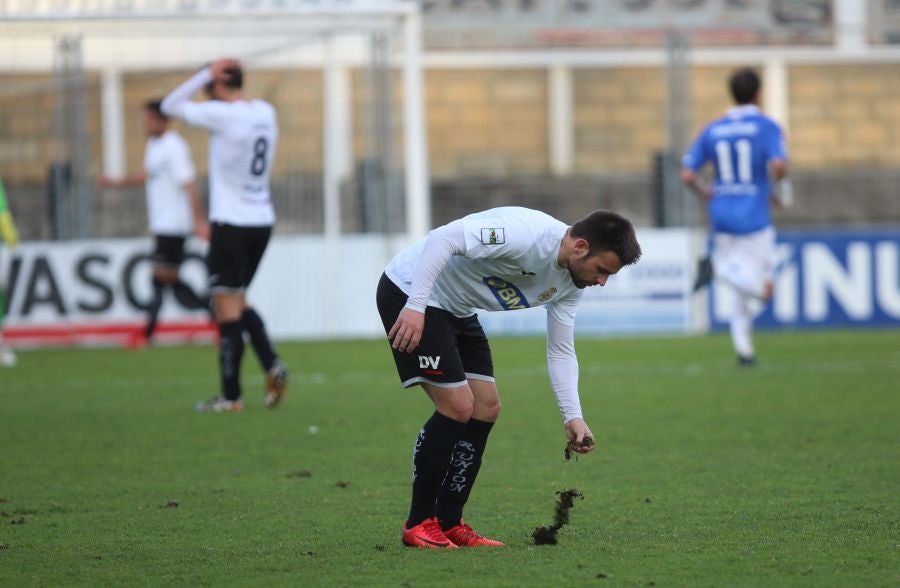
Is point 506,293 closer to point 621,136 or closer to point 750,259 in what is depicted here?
point 750,259

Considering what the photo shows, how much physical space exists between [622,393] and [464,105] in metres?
15.1

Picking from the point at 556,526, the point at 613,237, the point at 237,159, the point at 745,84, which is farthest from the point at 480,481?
the point at 745,84

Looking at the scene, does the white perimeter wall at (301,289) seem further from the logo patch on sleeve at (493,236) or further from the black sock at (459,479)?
the logo patch on sleeve at (493,236)

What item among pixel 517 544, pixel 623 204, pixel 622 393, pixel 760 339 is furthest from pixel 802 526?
pixel 623 204

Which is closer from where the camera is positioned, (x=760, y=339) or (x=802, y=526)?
(x=802, y=526)

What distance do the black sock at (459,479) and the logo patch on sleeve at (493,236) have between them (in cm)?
80

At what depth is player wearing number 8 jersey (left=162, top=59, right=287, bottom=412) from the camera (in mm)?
9633

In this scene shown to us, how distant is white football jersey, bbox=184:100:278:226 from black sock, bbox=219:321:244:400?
68 centimetres

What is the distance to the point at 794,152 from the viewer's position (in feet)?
83.1

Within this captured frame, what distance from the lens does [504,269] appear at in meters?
5.28

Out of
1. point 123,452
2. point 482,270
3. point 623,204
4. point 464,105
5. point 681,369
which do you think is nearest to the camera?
point 482,270

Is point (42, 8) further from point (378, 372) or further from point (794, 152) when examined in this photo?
point (794, 152)

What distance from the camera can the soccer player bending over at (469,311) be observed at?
510 cm

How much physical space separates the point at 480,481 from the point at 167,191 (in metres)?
8.49
